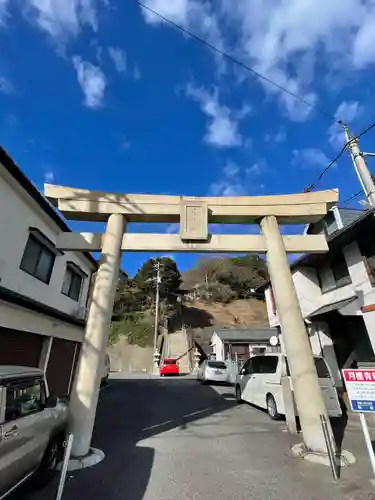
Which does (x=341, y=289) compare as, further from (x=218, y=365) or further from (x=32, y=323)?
(x=32, y=323)

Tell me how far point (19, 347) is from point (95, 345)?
3.56 meters

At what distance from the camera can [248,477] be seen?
4820mm

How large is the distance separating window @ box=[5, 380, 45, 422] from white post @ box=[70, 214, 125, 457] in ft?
4.44

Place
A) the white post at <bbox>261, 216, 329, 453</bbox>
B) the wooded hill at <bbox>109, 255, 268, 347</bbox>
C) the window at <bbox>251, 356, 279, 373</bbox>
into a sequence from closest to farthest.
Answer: the white post at <bbox>261, 216, 329, 453</bbox>
the window at <bbox>251, 356, 279, 373</bbox>
the wooded hill at <bbox>109, 255, 268, 347</bbox>

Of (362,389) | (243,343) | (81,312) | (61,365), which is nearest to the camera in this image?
(362,389)

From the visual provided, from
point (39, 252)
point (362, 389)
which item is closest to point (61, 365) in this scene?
point (39, 252)

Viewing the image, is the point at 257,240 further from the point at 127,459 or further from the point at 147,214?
the point at 127,459

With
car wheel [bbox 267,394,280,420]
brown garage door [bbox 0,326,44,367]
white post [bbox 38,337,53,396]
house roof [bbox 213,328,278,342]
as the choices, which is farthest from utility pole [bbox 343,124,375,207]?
house roof [bbox 213,328,278,342]

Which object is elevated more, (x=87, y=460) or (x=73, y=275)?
(x=73, y=275)

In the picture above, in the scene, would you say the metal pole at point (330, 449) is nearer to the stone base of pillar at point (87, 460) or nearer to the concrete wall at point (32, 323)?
the stone base of pillar at point (87, 460)

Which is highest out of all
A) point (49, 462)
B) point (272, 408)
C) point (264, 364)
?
point (264, 364)

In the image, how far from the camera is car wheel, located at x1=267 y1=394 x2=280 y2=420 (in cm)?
891

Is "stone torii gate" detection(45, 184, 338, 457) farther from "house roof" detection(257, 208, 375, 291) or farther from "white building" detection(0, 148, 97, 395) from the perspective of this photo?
"house roof" detection(257, 208, 375, 291)

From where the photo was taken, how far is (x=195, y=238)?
25.0 ft
